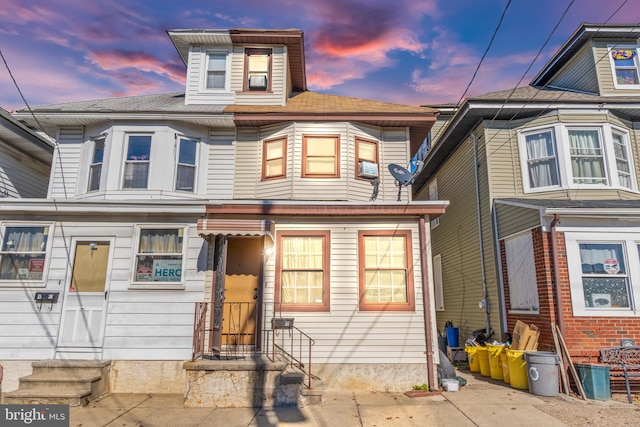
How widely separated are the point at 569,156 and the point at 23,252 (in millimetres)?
13164

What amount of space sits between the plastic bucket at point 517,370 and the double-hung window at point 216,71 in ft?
31.9

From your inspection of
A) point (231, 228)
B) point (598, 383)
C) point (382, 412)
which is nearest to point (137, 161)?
point (231, 228)

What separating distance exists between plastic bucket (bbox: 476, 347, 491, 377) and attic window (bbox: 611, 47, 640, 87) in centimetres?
878

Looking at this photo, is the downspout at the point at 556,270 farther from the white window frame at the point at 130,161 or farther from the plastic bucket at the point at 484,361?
the white window frame at the point at 130,161

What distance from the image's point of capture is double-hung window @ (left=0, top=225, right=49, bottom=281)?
7.89 m

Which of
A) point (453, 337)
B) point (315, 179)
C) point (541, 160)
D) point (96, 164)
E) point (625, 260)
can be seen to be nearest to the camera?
point (625, 260)

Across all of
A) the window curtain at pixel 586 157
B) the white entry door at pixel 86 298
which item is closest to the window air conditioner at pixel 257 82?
the white entry door at pixel 86 298

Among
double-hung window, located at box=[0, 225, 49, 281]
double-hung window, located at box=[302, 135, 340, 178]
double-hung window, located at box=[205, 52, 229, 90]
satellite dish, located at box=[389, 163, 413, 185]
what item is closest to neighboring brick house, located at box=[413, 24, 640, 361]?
satellite dish, located at box=[389, 163, 413, 185]

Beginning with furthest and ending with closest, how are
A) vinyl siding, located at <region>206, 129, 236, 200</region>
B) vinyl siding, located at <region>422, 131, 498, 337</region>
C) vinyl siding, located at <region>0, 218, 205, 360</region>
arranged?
1. vinyl siding, located at <region>422, 131, 498, 337</region>
2. vinyl siding, located at <region>206, 129, 236, 200</region>
3. vinyl siding, located at <region>0, 218, 205, 360</region>

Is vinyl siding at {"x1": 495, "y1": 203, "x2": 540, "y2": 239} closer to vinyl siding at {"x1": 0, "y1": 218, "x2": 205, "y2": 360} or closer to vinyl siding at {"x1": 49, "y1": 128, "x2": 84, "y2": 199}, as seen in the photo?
vinyl siding at {"x1": 0, "y1": 218, "x2": 205, "y2": 360}

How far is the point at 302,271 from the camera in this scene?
8.03m

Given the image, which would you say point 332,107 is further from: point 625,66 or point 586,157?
point 625,66

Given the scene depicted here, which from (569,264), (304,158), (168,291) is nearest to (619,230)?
(569,264)

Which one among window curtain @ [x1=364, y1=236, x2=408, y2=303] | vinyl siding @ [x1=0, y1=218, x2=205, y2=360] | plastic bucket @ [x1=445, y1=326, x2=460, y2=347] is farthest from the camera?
plastic bucket @ [x1=445, y1=326, x2=460, y2=347]
